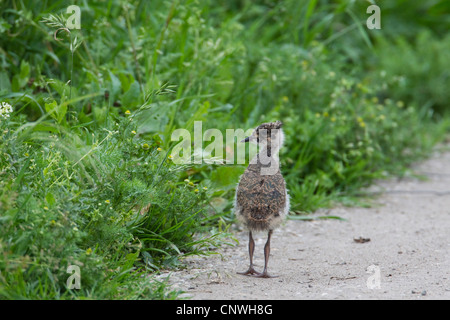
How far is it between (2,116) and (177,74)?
2159 millimetres

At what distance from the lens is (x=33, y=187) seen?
3.51 meters

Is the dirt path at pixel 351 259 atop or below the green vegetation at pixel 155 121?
below

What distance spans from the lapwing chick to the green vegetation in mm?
285

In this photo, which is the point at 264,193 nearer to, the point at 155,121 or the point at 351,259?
the point at 351,259

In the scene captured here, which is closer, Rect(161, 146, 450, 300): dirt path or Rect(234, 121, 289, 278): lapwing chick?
Rect(161, 146, 450, 300): dirt path

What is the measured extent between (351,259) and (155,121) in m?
1.88

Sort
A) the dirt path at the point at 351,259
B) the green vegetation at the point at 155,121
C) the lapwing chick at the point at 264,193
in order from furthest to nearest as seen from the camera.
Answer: the lapwing chick at the point at 264,193 → the dirt path at the point at 351,259 → the green vegetation at the point at 155,121

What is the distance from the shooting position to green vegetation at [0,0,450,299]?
3.27 metres

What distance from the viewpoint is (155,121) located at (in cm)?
477

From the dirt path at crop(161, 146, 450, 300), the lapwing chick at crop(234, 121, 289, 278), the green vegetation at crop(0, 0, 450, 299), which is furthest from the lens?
the lapwing chick at crop(234, 121, 289, 278)

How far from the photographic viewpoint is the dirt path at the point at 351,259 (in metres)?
3.51

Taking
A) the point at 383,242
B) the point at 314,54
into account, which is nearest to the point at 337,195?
the point at 383,242

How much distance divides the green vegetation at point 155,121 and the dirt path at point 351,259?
240 mm
